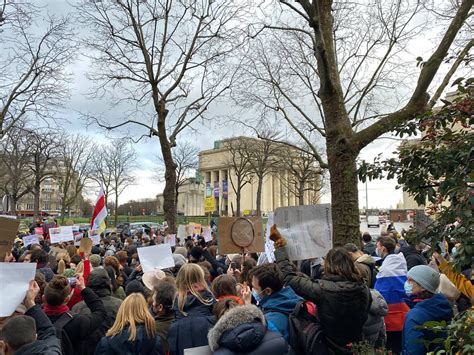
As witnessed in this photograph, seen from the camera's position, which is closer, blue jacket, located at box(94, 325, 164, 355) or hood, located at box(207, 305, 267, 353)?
hood, located at box(207, 305, 267, 353)

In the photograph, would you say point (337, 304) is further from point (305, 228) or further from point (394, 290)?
point (394, 290)

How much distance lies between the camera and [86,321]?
4098 mm

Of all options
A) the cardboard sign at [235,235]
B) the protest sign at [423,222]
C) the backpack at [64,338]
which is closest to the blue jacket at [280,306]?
the protest sign at [423,222]

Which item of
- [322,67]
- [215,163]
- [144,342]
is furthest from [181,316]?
[215,163]

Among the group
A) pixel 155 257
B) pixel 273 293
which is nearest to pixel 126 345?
pixel 273 293

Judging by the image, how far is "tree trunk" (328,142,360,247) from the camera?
26.8 ft

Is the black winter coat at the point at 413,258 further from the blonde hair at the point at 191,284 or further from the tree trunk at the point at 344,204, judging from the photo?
the blonde hair at the point at 191,284

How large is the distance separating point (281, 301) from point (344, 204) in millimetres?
4802

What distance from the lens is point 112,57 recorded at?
1731cm

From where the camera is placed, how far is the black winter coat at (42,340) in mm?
2996

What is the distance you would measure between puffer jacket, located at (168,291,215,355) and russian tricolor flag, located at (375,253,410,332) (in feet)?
7.71

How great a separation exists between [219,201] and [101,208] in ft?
216

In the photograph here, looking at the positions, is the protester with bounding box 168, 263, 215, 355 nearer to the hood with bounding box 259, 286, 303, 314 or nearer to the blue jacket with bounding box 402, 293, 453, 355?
the hood with bounding box 259, 286, 303, 314

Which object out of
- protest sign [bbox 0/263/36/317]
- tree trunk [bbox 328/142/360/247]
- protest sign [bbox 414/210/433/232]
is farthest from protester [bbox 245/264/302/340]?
tree trunk [bbox 328/142/360/247]
